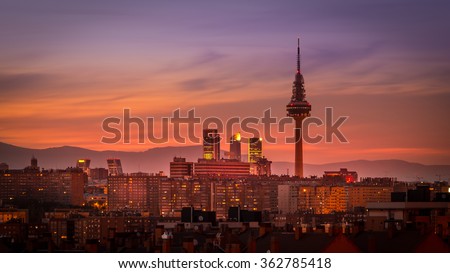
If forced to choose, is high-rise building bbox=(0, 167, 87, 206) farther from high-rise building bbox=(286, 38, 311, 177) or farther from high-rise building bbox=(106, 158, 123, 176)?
high-rise building bbox=(286, 38, 311, 177)

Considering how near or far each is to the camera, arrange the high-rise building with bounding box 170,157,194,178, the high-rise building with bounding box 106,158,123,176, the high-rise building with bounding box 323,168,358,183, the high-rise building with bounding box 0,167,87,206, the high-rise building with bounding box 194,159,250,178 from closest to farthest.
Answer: the high-rise building with bounding box 0,167,87,206, the high-rise building with bounding box 106,158,123,176, the high-rise building with bounding box 323,168,358,183, the high-rise building with bounding box 170,157,194,178, the high-rise building with bounding box 194,159,250,178

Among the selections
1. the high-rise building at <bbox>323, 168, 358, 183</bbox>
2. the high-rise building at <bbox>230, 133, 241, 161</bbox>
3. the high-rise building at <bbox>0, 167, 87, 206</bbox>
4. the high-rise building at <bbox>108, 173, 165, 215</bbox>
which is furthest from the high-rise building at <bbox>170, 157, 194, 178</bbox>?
the high-rise building at <bbox>0, 167, 87, 206</bbox>

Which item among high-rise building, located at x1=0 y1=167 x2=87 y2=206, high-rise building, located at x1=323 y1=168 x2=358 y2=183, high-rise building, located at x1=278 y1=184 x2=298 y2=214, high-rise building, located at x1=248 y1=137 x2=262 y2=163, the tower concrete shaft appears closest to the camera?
high-rise building, located at x1=0 y1=167 x2=87 y2=206

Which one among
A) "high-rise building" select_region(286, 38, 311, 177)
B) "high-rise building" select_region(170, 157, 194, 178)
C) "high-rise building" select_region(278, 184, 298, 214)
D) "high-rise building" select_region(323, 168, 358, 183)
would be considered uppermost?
"high-rise building" select_region(286, 38, 311, 177)

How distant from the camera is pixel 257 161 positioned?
119m

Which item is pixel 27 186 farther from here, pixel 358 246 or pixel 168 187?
pixel 358 246

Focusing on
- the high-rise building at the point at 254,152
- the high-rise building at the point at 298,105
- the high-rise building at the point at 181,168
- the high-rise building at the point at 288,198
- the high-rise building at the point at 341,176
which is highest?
the high-rise building at the point at 298,105

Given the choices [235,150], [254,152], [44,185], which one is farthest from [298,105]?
[44,185]

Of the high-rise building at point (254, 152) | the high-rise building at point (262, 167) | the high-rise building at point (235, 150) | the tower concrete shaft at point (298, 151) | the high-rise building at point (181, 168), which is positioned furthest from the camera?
the high-rise building at point (235, 150)

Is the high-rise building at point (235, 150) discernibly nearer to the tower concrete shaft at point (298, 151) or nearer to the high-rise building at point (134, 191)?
the tower concrete shaft at point (298, 151)

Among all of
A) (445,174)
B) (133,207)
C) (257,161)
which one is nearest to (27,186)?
(133,207)

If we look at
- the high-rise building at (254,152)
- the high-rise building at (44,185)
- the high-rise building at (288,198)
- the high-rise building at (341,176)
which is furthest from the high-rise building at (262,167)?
the high-rise building at (44,185)

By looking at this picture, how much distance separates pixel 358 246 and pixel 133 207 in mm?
78906

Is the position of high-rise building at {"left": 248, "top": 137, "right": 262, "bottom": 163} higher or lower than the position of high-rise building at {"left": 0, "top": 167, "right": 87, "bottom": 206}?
higher
